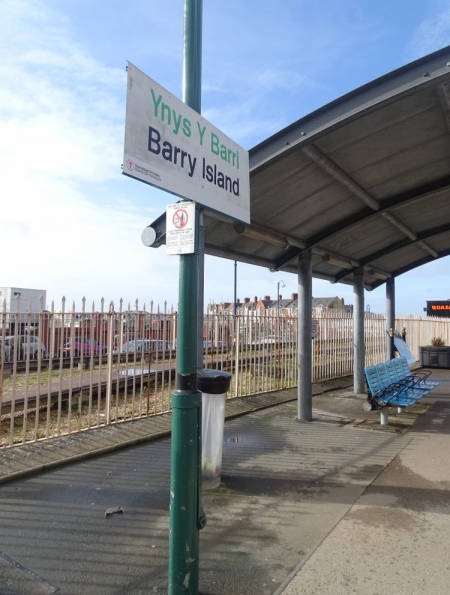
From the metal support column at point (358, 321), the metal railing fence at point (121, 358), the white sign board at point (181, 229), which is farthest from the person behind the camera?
the metal support column at point (358, 321)

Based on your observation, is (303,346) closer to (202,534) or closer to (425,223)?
(425,223)

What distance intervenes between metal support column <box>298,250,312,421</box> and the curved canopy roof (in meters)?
0.28

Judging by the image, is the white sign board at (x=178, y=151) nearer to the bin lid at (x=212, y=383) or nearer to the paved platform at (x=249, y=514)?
the bin lid at (x=212, y=383)

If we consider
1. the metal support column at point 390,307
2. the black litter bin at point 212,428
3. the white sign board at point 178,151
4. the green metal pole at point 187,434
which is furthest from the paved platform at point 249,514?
the metal support column at point 390,307

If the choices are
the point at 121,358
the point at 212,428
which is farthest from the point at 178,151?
the point at 121,358

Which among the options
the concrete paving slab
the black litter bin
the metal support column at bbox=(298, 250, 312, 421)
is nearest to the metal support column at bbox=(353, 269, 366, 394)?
the metal support column at bbox=(298, 250, 312, 421)

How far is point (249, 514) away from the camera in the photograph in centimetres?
404

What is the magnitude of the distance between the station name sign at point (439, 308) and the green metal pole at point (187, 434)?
19250mm

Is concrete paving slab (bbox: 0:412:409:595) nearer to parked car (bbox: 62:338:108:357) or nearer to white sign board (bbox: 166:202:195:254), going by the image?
parked car (bbox: 62:338:108:357)

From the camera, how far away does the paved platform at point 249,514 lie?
3.03 meters

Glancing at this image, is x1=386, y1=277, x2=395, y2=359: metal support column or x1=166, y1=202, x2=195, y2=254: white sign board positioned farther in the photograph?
x1=386, y1=277, x2=395, y2=359: metal support column

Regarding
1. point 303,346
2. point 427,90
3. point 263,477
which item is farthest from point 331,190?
point 263,477

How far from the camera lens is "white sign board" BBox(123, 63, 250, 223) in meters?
2.38

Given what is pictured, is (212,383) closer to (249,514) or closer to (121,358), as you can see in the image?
(249,514)
